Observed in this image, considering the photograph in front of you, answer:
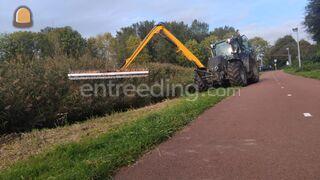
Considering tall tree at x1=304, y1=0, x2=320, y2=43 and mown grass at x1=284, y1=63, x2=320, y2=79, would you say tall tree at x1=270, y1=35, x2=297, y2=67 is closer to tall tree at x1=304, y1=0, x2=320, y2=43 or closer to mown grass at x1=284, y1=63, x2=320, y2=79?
mown grass at x1=284, y1=63, x2=320, y2=79

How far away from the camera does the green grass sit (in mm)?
7418

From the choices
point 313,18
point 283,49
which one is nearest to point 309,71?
point 313,18

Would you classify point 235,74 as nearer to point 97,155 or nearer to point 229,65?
point 229,65

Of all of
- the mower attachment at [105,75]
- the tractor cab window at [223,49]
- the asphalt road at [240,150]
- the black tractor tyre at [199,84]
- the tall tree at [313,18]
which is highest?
the tall tree at [313,18]

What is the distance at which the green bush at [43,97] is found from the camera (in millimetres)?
13656

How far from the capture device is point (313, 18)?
2106 inches

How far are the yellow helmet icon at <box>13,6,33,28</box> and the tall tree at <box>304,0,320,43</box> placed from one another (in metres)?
47.4

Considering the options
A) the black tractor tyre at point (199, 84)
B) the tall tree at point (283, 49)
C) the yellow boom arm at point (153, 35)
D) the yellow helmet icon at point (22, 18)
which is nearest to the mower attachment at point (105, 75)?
the yellow boom arm at point (153, 35)

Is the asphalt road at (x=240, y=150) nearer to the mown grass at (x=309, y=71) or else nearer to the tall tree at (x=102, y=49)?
the tall tree at (x=102, y=49)

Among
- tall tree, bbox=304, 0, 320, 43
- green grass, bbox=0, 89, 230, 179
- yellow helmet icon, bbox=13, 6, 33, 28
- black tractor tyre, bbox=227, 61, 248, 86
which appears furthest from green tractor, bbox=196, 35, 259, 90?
tall tree, bbox=304, 0, 320, 43

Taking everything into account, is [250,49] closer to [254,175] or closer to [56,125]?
[56,125]

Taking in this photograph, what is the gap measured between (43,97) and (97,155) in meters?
7.09

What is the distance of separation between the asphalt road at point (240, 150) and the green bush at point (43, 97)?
506 cm

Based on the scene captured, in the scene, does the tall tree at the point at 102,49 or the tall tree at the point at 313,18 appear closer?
the tall tree at the point at 102,49
